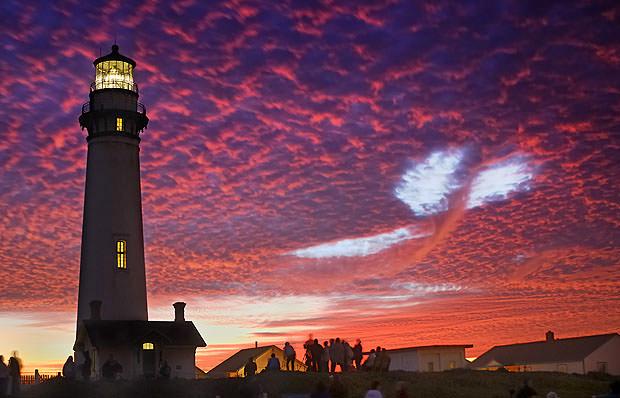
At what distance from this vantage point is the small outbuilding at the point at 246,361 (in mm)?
72619

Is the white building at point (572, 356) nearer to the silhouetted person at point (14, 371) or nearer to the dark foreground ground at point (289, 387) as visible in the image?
the dark foreground ground at point (289, 387)

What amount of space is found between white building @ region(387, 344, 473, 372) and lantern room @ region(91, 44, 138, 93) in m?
22.9

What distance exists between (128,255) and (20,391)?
13491 millimetres

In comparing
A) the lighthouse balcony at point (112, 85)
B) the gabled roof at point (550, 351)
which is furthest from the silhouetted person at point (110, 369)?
the gabled roof at point (550, 351)

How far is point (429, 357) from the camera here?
5381 centimetres

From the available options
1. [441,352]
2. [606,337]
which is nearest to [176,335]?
[441,352]

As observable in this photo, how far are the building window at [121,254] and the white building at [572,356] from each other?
31349 mm

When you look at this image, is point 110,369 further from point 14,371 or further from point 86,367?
point 14,371

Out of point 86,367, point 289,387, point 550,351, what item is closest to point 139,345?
point 86,367

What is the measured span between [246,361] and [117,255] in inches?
1140

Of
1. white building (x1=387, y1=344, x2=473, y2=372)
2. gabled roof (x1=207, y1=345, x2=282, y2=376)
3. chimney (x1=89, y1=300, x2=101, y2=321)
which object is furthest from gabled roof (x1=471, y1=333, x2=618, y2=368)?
chimney (x1=89, y1=300, x2=101, y2=321)

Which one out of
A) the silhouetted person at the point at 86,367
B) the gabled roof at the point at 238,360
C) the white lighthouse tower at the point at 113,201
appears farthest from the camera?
the gabled roof at the point at 238,360

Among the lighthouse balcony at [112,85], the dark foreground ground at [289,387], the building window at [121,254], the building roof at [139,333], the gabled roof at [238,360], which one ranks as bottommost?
the dark foreground ground at [289,387]

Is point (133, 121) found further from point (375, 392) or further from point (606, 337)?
point (606, 337)
